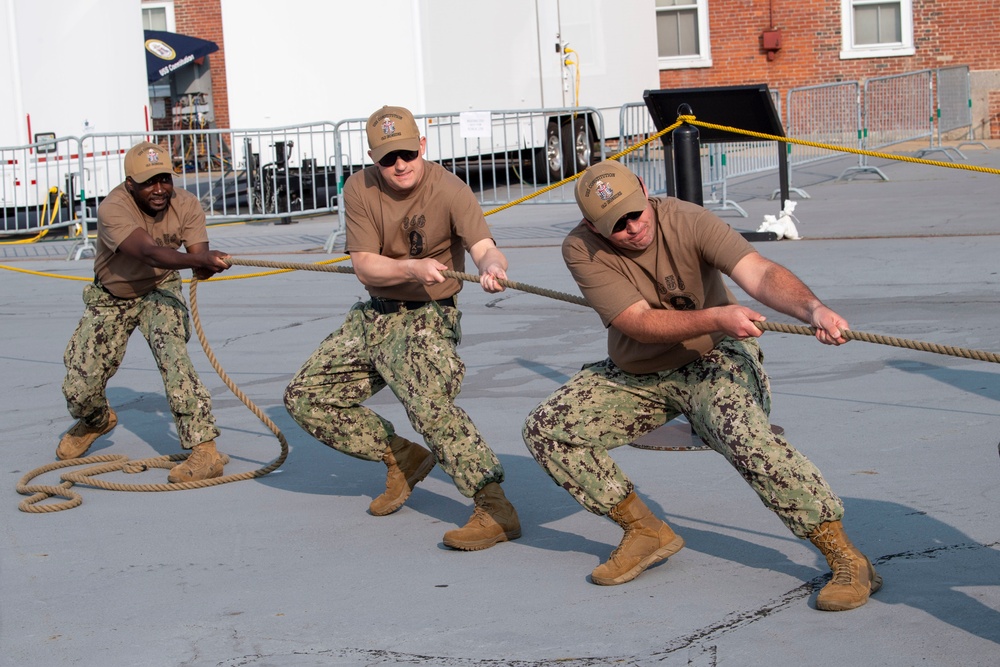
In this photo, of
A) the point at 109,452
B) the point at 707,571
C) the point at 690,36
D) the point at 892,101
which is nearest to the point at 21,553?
the point at 109,452

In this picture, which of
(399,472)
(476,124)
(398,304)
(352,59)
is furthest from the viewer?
(352,59)

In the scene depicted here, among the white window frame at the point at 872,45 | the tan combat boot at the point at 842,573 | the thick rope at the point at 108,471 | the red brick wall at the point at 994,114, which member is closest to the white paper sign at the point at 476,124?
the thick rope at the point at 108,471

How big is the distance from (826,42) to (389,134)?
20.7 m

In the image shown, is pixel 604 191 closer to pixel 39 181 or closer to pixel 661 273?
pixel 661 273

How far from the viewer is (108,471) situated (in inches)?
257

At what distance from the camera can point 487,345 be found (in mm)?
8961

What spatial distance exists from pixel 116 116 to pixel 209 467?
12520mm

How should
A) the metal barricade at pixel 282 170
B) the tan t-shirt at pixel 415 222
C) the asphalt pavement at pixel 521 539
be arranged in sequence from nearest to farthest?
the asphalt pavement at pixel 521 539 < the tan t-shirt at pixel 415 222 < the metal barricade at pixel 282 170

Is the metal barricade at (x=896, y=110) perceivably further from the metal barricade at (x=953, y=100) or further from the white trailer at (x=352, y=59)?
the white trailer at (x=352, y=59)

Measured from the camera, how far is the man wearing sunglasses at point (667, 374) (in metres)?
4.26

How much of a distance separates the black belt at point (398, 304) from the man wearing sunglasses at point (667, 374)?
0.82m

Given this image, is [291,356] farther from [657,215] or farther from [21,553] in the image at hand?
[657,215]

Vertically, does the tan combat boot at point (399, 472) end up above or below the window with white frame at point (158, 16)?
below

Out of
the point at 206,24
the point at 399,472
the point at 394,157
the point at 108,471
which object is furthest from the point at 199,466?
the point at 206,24
